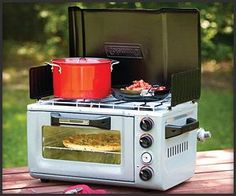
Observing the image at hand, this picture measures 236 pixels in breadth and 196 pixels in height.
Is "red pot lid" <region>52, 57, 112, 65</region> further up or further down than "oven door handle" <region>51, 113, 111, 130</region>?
further up

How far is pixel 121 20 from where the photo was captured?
11.8ft

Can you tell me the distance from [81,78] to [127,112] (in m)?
0.28

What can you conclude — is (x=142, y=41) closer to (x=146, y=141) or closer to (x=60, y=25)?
(x=146, y=141)

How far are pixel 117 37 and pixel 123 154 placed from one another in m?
0.65

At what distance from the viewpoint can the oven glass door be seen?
10.4 feet

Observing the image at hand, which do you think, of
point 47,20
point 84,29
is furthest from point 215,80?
point 84,29

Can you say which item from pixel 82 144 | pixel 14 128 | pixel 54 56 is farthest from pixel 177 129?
pixel 54 56

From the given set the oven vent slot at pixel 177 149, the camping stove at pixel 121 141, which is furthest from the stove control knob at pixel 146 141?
the oven vent slot at pixel 177 149

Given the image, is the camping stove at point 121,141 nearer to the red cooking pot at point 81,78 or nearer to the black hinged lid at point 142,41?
the red cooking pot at point 81,78

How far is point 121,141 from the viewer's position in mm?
3186

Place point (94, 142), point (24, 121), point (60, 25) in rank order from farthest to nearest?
1. point (60, 25)
2. point (24, 121)
3. point (94, 142)

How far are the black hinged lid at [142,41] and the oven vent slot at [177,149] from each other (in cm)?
20

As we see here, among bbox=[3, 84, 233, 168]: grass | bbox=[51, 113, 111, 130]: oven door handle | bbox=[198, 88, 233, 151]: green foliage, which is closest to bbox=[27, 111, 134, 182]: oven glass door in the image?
bbox=[51, 113, 111, 130]: oven door handle

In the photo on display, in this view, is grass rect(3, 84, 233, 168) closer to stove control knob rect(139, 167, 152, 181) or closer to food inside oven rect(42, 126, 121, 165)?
food inside oven rect(42, 126, 121, 165)
